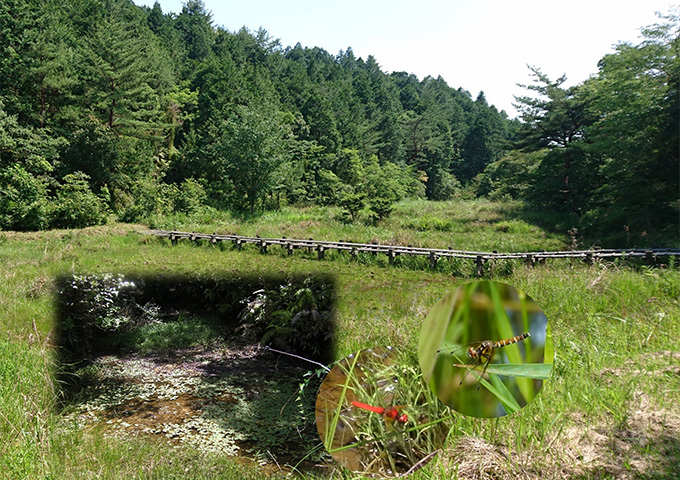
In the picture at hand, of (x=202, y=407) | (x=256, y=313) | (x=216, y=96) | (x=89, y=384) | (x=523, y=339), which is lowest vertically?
(x=202, y=407)

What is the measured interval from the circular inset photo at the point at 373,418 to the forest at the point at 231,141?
769 inches

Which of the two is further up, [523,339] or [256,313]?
[523,339]

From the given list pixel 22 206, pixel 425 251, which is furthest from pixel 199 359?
pixel 22 206

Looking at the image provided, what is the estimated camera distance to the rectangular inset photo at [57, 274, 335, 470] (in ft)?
11.4

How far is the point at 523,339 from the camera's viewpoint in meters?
1.25

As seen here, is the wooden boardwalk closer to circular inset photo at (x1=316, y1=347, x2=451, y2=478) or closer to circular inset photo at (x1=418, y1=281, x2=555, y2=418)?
circular inset photo at (x1=316, y1=347, x2=451, y2=478)

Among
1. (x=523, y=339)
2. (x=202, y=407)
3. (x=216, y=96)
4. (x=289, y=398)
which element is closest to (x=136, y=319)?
(x=202, y=407)

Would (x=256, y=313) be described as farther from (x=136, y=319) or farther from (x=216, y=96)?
(x=216, y=96)

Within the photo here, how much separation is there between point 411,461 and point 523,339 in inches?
34.3

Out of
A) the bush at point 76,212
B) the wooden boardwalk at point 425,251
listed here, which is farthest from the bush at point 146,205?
the wooden boardwalk at point 425,251

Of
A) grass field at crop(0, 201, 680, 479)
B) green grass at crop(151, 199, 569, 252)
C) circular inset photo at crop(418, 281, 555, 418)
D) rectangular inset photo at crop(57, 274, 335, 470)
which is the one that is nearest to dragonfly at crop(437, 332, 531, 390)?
circular inset photo at crop(418, 281, 555, 418)

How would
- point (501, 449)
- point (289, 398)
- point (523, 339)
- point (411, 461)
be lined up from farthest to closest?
1. point (289, 398)
2. point (501, 449)
3. point (411, 461)
4. point (523, 339)

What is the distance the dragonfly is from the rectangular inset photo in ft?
6.70

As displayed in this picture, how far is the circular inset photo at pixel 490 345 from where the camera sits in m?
1.26
